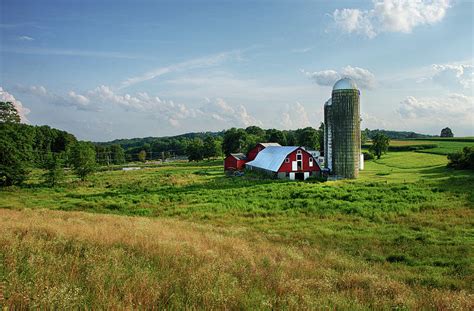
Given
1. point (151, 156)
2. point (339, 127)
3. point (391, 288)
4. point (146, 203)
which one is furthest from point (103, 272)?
point (151, 156)

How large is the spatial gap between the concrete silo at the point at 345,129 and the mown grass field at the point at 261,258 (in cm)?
1607

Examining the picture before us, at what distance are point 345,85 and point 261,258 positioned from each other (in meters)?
35.5

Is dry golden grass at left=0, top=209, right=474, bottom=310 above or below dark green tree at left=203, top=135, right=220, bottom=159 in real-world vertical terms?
below

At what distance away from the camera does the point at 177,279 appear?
19.1 feet

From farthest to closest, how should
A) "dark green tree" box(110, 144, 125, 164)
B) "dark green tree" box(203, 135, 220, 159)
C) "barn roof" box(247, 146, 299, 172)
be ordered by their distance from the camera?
"dark green tree" box(110, 144, 125, 164) < "dark green tree" box(203, 135, 220, 159) < "barn roof" box(247, 146, 299, 172)

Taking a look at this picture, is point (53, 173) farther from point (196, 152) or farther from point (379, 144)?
point (379, 144)

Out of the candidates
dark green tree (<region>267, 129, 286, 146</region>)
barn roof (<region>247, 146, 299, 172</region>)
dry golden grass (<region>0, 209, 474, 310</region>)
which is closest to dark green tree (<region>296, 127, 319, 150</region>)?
dark green tree (<region>267, 129, 286, 146</region>)

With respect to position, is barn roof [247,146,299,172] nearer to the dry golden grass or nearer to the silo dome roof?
the silo dome roof

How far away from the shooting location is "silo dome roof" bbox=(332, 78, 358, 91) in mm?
39094

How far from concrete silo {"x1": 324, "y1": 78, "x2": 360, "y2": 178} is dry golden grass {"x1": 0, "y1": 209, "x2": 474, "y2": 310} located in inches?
1217

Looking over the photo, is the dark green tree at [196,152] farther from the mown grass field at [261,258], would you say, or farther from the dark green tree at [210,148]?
the mown grass field at [261,258]

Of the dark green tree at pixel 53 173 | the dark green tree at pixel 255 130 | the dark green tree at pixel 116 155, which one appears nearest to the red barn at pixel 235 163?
the dark green tree at pixel 53 173

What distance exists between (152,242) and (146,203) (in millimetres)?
16462

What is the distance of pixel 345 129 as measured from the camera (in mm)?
38781
